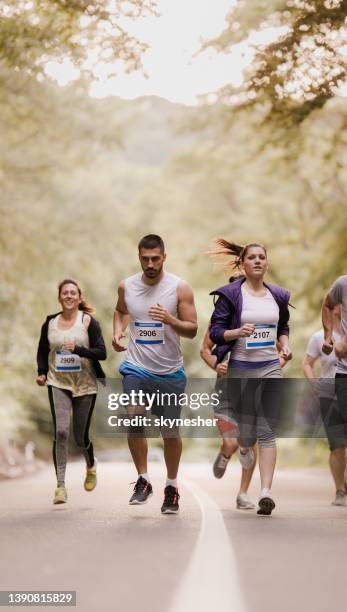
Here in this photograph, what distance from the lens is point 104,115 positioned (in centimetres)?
3534

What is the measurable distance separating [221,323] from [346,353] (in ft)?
3.66

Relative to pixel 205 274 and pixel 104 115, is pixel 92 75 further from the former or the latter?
pixel 205 274

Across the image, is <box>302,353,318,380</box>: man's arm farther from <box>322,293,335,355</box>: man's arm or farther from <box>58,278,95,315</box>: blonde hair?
<box>58,278,95,315</box>: blonde hair

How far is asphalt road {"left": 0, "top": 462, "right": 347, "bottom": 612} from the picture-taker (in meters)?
6.05

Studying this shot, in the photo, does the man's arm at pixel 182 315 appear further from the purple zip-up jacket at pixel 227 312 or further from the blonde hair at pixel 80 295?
the blonde hair at pixel 80 295

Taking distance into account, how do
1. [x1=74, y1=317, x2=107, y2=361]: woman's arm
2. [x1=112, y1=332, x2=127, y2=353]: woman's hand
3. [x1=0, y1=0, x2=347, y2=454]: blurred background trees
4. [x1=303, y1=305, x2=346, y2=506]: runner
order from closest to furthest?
[x1=112, y1=332, x2=127, y2=353]: woman's hand < [x1=74, y1=317, x2=107, y2=361]: woman's arm < [x1=303, y1=305, x2=346, y2=506]: runner < [x1=0, y1=0, x2=347, y2=454]: blurred background trees

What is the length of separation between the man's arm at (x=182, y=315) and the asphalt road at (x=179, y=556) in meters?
1.55

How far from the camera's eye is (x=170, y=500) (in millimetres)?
10297

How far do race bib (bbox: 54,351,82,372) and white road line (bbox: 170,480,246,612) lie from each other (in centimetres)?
231

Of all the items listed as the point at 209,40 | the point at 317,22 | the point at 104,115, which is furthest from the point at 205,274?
the point at 317,22

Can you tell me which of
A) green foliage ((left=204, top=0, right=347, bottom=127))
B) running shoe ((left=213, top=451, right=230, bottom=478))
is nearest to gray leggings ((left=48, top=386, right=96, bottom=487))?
running shoe ((left=213, top=451, right=230, bottom=478))

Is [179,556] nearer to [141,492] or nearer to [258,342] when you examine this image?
[141,492]

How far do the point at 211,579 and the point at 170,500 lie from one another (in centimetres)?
366

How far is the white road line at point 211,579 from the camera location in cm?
583
